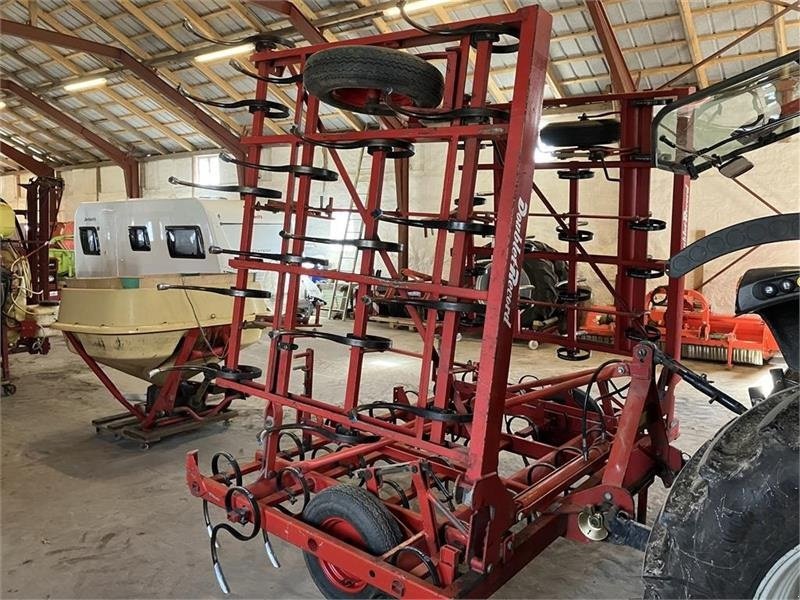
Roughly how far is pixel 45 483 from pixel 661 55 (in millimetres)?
10553

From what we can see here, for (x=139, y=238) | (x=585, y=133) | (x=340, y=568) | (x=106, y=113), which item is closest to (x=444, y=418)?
(x=340, y=568)

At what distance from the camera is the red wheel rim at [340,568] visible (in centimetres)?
261

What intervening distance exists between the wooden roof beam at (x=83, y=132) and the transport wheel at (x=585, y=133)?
18020 mm

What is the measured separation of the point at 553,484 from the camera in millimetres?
2881

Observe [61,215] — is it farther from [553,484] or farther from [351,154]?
[553,484]

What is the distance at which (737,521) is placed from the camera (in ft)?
5.17

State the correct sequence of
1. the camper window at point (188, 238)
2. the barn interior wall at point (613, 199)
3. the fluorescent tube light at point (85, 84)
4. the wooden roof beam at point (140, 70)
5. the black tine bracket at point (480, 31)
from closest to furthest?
the black tine bracket at point (480, 31) < the camper window at point (188, 238) < the barn interior wall at point (613, 199) < the wooden roof beam at point (140, 70) < the fluorescent tube light at point (85, 84)

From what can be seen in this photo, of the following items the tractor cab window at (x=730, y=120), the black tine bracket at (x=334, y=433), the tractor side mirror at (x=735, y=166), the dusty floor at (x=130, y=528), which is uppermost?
the tractor cab window at (x=730, y=120)

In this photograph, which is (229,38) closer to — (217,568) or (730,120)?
(730,120)

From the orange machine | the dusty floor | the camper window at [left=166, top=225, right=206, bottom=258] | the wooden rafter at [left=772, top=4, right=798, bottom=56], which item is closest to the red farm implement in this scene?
the dusty floor

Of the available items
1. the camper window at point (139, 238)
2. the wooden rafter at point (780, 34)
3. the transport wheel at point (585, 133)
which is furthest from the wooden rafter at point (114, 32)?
the wooden rafter at point (780, 34)

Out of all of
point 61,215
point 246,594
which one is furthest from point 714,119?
point 61,215

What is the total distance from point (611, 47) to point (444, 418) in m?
8.85

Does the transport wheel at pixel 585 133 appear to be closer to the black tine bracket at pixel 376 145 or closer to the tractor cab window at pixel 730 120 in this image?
the tractor cab window at pixel 730 120
